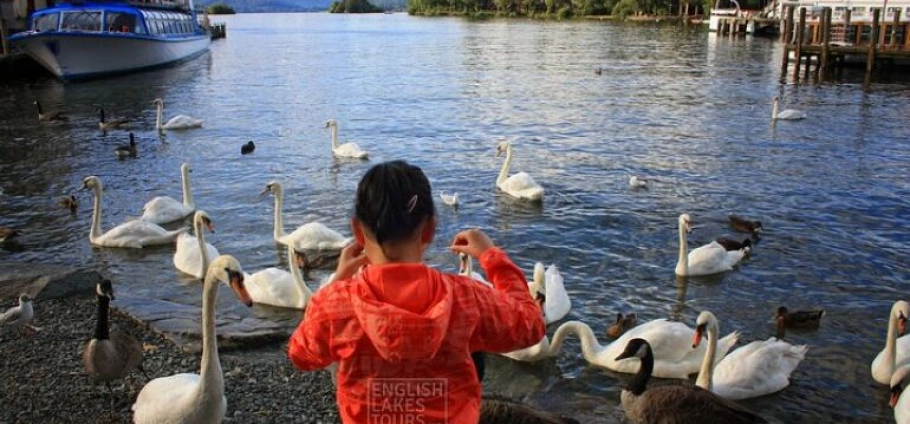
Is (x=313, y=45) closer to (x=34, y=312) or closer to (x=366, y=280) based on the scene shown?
(x=34, y=312)

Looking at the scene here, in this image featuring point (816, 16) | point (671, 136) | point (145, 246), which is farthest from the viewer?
point (816, 16)

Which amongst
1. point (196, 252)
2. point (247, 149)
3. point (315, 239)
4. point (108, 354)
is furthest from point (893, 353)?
point (247, 149)

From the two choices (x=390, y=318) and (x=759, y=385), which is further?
(x=759, y=385)

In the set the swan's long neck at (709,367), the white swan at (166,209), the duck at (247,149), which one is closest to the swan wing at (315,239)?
the white swan at (166,209)

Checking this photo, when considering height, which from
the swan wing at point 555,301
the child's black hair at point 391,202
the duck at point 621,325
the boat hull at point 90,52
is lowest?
the duck at point 621,325

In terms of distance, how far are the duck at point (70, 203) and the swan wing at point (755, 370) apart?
38.6ft

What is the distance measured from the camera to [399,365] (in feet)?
8.46

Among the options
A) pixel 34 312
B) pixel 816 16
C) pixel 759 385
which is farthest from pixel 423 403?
pixel 816 16

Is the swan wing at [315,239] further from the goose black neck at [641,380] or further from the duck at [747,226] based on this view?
the duck at [747,226]

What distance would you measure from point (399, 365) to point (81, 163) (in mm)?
18509

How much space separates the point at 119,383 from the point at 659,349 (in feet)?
17.3

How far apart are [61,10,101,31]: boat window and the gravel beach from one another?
3434 cm

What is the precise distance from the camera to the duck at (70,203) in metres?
14.4

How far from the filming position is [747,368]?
7.73 m
